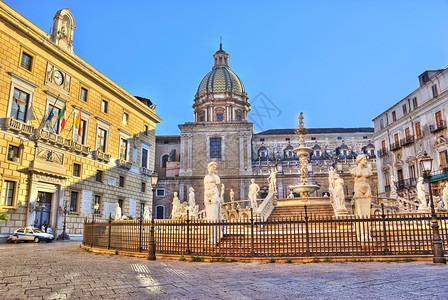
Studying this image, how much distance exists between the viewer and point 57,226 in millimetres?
23766

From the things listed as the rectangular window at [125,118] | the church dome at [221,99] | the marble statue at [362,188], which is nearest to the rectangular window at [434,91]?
the marble statue at [362,188]

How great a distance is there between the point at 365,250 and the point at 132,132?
28155 millimetres

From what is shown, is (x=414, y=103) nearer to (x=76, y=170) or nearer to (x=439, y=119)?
(x=439, y=119)

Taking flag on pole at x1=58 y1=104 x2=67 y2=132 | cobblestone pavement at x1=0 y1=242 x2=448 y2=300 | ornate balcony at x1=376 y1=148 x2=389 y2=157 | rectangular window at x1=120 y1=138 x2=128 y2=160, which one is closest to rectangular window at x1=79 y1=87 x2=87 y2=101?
flag on pole at x1=58 y1=104 x2=67 y2=132

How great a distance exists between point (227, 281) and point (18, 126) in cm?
1963

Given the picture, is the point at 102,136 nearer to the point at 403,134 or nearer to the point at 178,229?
the point at 178,229

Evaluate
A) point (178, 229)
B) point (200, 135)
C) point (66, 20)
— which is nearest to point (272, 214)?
point (178, 229)

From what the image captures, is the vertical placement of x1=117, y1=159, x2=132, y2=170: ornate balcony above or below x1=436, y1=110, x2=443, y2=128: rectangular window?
below

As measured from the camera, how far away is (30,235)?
2006 cm

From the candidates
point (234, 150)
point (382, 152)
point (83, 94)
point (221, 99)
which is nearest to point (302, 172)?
point (83, 94)

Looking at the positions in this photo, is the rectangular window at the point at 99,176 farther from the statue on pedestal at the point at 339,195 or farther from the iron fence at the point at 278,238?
the statue on pedestal at the point at 339,195

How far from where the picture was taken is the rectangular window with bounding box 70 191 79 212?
2540cm

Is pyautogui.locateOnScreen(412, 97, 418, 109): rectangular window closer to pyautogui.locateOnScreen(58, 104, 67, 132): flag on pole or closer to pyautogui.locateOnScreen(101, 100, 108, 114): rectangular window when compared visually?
pyautogui.locateOnScreen(101, 100, 108, 114): rectangular window

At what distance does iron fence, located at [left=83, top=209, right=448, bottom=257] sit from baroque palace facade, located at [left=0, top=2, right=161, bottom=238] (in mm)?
9366
